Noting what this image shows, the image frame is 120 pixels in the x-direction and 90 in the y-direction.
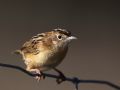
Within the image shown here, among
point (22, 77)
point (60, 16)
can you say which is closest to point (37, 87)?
point (22, 77)

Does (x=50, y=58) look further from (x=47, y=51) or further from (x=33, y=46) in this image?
(x=33, y=46)

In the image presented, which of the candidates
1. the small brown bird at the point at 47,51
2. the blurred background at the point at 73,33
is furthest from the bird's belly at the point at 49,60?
the blurred background at the point at 73,33

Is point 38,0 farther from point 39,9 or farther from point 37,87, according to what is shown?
point 37,87

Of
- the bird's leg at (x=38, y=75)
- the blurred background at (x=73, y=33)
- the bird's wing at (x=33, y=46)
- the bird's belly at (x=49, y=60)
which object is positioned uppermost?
the blurred background at (x=73, y=33)

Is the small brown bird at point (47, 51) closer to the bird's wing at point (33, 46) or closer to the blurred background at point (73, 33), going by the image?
the bird's wing at point (33, 46)

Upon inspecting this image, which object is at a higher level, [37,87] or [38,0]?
[38,0]

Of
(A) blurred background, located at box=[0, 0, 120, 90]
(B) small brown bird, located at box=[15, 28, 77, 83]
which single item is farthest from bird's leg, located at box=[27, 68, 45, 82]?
(A) blurred background, located at box=[0, 0, 120, 90]

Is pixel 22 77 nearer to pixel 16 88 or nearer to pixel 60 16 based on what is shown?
pixel 16 88

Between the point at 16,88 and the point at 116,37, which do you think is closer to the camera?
the point at 16,88
